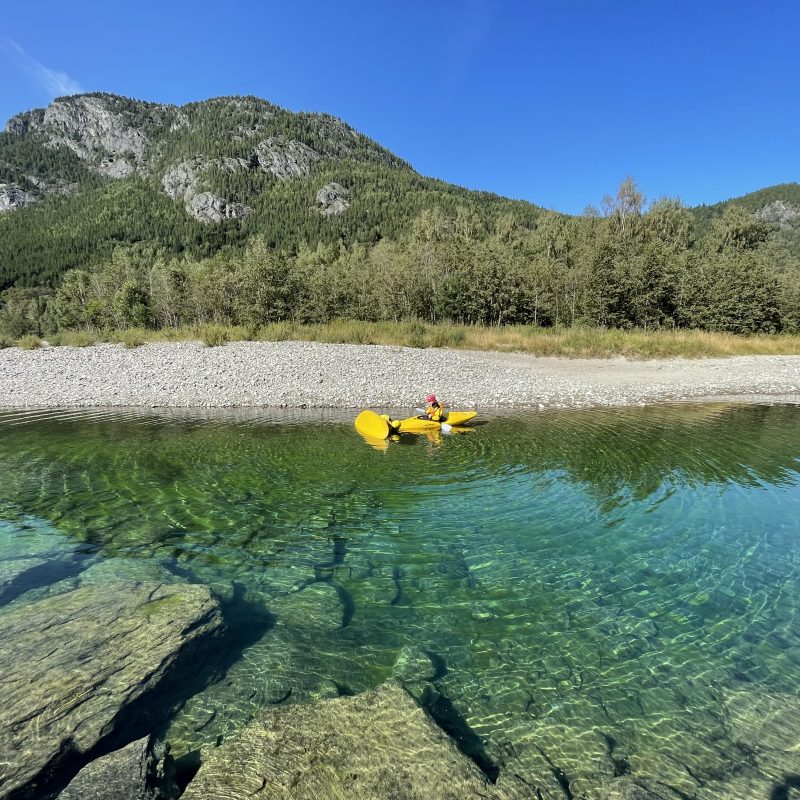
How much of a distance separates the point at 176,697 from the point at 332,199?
203642 millimetres

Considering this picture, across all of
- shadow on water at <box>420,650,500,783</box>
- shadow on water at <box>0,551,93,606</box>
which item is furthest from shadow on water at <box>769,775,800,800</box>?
shadow on water at <box>0,551,93,606</box>

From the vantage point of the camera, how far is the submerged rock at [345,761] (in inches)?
134

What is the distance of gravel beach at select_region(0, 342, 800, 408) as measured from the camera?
22.2m

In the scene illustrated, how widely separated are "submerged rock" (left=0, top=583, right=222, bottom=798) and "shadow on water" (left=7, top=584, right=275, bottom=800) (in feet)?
0.05

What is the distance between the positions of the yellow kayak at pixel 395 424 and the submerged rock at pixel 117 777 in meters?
12.0

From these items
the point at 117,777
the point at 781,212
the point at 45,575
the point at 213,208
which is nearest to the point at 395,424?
the point at 45,575

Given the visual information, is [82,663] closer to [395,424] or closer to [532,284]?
[395,424]

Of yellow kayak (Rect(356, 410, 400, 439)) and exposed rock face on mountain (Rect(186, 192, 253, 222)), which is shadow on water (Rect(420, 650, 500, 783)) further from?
exposed rock face on mountain (Rect(186, 192, 253, 222))

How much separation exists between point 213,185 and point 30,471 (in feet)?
714

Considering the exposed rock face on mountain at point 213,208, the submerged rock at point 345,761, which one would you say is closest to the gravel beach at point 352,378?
the submerged rock at point 345,761

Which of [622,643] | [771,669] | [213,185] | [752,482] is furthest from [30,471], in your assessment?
[213,185]

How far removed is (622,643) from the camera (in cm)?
557

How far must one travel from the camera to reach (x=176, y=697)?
15.3 feet

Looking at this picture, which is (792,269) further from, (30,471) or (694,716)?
(30,471)
